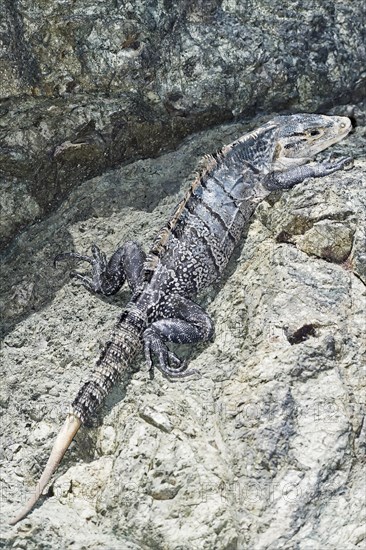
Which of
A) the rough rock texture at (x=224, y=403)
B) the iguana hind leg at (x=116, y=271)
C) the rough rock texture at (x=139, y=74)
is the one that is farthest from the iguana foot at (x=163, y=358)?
the rough rock texture at (x=139, y=74)

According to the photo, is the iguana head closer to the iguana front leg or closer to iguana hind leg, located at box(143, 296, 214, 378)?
the iguana front leg

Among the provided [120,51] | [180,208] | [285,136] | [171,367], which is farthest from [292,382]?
[120,51]

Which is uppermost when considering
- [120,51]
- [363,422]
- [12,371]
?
→ [120,51]

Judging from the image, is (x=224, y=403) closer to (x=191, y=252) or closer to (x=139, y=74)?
(x=191, y=252)

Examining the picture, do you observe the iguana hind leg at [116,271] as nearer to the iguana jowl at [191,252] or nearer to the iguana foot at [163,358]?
the iguana jowl at [191,252]

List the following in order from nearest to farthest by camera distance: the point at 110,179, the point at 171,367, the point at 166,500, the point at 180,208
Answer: the point at 166,500 < the point at 171,367 < the point at 180,208 < the point at 110,179

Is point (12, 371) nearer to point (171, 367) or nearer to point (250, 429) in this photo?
point (171, 367)

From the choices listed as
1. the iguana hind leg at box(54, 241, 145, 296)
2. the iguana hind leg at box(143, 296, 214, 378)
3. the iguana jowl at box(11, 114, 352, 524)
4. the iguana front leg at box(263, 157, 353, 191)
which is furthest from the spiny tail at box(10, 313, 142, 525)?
the iguana front leg at box(263, 157, 353, 191)

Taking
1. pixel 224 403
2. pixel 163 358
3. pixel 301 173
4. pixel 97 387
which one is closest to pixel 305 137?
pixel 301 173
